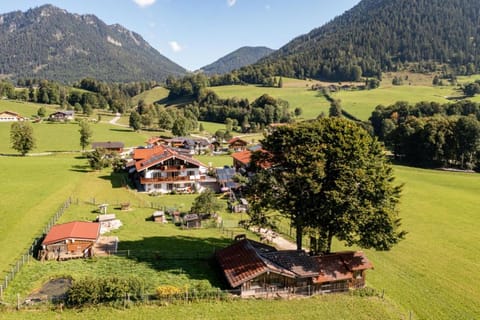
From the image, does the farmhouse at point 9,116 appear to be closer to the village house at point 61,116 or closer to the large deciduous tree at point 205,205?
the village house at point 61,116

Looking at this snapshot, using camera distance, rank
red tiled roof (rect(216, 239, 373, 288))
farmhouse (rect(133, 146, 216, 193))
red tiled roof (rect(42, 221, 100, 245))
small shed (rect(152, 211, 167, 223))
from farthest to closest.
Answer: farmhouse (rect(133, 146, 216, 193)) → small shed (rect(152, 211, 167, 223)) → red tiled roof (rect(42, 221, 100, 245)) → red tiled roof (rect(216, 239, 373, 288))

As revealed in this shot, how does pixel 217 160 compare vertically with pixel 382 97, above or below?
below

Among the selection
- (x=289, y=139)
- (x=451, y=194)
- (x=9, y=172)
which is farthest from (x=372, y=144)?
(x=9, y=172)

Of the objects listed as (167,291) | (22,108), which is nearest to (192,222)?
(167,291)

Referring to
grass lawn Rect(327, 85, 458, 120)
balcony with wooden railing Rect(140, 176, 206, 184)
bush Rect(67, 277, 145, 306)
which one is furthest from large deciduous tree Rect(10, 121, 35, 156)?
grass lawn Rect(327, 85, 458, 120)

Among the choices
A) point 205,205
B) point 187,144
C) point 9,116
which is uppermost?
point 9,116

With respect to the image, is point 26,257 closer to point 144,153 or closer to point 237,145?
point 144,153

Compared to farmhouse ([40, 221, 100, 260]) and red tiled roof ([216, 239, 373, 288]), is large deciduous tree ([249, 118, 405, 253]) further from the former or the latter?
farmhouse ([40, 221, 100, 260])
